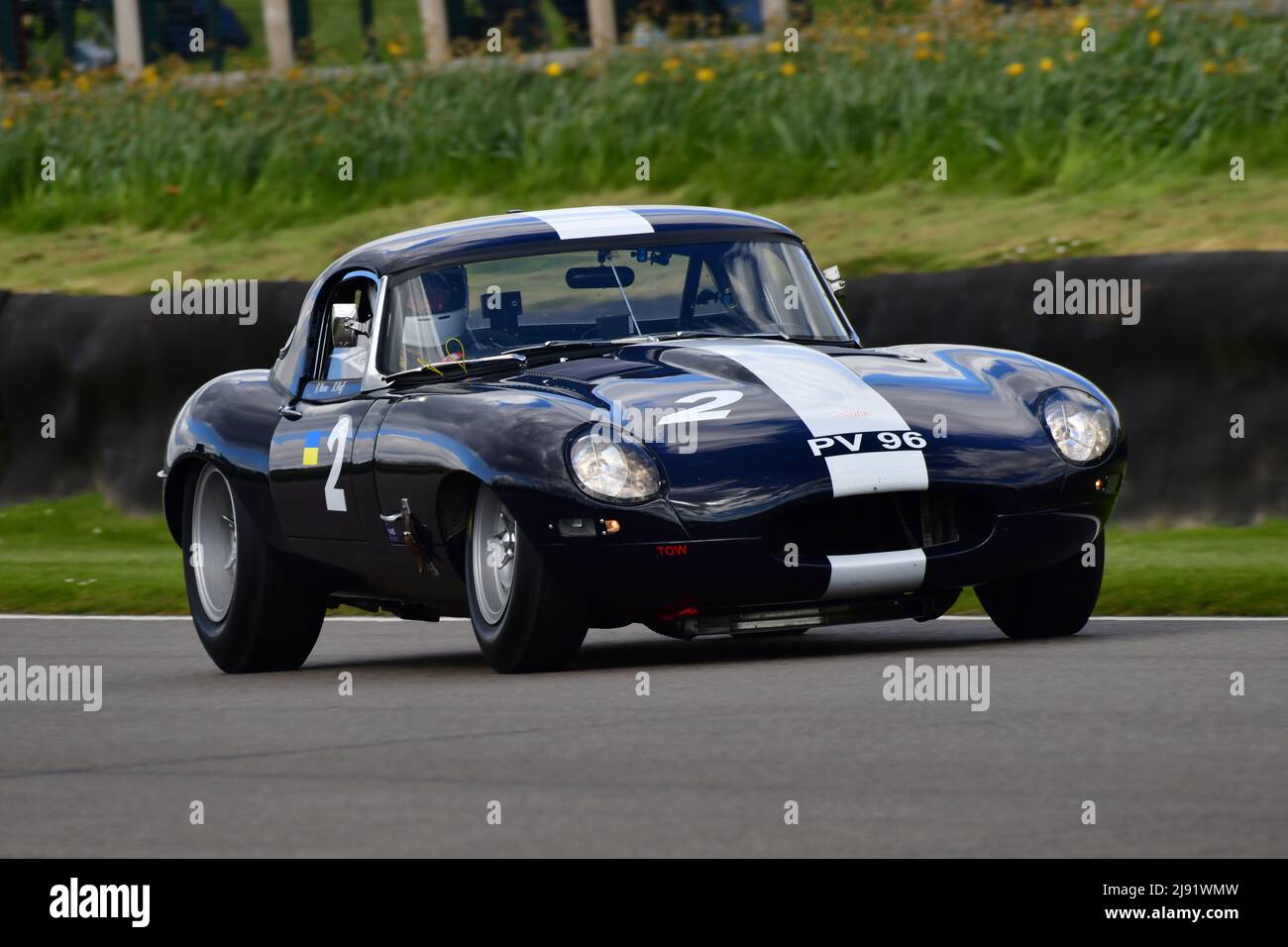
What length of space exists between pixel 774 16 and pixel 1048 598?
41.9 ft

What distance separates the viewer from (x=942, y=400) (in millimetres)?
8492

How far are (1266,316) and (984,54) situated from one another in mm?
6989

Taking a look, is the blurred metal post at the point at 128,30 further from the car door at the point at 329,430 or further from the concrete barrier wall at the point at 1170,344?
the car door at the point at 329,430

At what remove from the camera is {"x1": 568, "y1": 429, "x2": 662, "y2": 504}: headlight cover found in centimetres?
800

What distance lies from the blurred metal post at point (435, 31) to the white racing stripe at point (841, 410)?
13490 mm

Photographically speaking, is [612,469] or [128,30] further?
[128,30]

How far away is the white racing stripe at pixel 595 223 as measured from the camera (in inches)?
377

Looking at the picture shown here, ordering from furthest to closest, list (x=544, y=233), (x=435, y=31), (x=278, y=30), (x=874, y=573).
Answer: (x=278, y=30), (x=435, y=31), (x=544, y=233), (x=874, y=573)

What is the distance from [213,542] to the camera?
407 inches

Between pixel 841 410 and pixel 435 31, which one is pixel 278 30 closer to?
pixel 435 31

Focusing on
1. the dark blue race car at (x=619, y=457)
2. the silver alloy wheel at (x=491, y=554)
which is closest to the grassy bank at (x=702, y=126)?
the dark blue race car at (x=619, y=457)

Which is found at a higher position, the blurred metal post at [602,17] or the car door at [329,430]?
the blurred metal post at [602,17]

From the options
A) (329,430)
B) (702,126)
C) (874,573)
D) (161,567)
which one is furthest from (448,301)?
(702,126)
